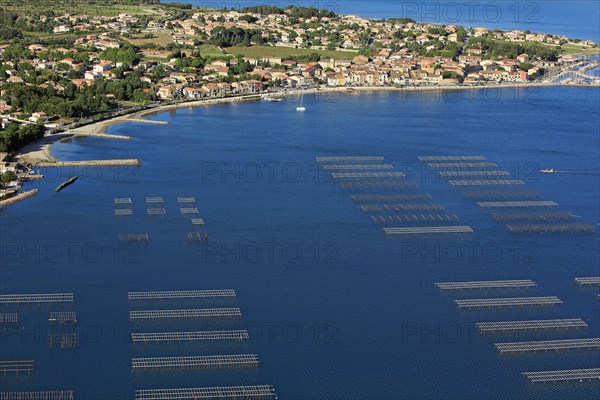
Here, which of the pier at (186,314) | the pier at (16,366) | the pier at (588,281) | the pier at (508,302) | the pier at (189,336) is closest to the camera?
the pier at (16,366)

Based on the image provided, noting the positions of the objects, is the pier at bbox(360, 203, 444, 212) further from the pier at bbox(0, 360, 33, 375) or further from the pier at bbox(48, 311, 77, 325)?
the pier at bbox(0, 360, 33, 375)

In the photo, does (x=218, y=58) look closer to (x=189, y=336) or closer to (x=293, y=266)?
(x=293, y=266)

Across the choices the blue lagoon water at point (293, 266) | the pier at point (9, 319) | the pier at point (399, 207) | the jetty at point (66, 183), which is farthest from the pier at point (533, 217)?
the pier at point (9, 319)

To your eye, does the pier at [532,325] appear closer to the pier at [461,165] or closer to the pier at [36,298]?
the pier at [36,298]

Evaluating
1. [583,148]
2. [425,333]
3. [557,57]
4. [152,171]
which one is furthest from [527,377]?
[557,57]

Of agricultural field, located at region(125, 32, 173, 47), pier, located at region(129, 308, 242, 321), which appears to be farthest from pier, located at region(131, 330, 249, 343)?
agricultural field, located at region(125, 32, 173, 47)
